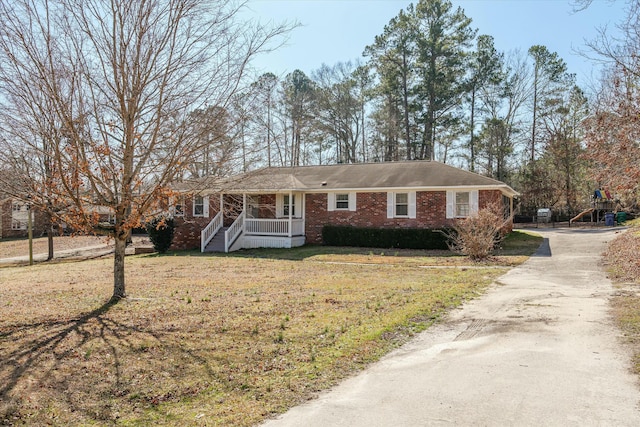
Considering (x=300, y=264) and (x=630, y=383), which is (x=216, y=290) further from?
(x=630, y=383)

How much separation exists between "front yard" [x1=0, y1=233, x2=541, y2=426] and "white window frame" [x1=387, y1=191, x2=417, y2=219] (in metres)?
9.03

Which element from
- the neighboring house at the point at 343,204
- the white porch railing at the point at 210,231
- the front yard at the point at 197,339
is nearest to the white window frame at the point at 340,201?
the neighboring house at the point at 343,204

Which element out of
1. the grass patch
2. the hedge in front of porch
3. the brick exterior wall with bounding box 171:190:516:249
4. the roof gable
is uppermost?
the roof gable

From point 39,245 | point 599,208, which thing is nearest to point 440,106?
point 599,208

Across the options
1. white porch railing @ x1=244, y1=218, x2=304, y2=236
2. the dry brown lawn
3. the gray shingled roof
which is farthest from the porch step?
the dry brown lawn

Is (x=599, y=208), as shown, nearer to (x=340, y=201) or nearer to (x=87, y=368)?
(x=340, y=201)

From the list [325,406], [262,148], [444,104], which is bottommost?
[325,406]

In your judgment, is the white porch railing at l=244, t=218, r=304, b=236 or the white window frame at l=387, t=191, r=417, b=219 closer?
the white window frame at l=387, t=191, r=417, b=219

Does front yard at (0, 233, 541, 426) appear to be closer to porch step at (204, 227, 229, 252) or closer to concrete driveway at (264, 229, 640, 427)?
concrete driveway at (264, 229, 640, 427)

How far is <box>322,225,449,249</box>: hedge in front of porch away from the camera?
68.0 ft

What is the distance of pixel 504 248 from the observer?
20000mm

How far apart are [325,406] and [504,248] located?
17358 millimetres

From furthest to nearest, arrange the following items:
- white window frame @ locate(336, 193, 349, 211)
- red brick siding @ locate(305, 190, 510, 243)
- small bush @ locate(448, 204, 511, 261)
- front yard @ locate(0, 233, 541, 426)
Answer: white window frame @ locate(336, 193, 349, 211)
red brick siding @ locate(305, 190, 510, 243)
small bush @ locate(448, 204, 511, 261)
front yard @ locate(0, 233, 541, 426)

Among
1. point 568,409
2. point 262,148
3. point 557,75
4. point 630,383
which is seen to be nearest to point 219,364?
point 568,409
